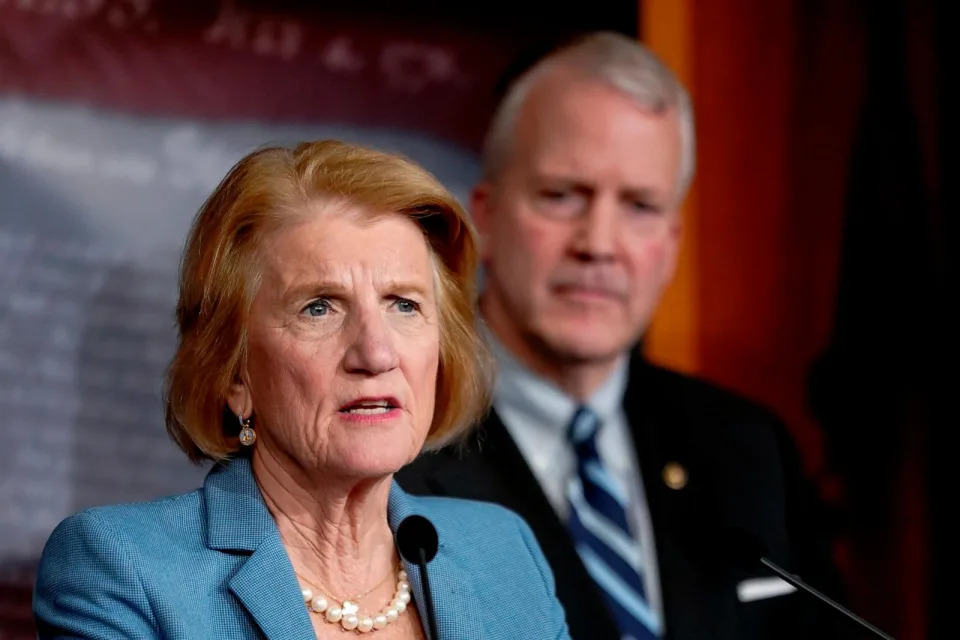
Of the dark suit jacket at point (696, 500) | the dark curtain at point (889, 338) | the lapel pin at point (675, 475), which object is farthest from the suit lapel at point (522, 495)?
the dark curtain at point (889, 338)

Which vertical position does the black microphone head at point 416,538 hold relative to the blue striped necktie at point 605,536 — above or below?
above

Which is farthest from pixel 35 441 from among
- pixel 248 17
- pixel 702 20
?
pixel 702 20

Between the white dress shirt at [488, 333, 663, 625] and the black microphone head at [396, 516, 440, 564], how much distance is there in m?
0.94

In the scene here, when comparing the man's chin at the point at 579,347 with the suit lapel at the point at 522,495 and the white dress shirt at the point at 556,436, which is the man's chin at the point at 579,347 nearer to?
the white dress shirt at the point at 556,436

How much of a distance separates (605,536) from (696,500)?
24cm

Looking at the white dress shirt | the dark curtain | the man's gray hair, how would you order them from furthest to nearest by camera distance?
the dark curtain, the man's gray hair, the white dress shirt

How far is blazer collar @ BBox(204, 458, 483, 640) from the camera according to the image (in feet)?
5.78

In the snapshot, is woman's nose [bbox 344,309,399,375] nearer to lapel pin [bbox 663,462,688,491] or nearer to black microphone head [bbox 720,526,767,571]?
black microphone head [bbox 720,526,767,571]

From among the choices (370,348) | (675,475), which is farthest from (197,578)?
(675,475)

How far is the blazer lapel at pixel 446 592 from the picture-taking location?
1924 mm

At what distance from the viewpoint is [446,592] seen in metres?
1.96

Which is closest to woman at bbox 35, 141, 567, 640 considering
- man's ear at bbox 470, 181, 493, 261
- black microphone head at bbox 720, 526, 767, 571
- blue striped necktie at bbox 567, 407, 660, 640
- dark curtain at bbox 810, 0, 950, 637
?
black microphone head at bbox 720, 526, 767, 571

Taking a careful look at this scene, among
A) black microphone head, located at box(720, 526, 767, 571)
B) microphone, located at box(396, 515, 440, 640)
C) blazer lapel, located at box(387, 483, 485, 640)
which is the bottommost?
black microphone head, located at box(720, 526, 767, 571)

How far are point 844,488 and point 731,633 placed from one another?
41.5 inches
